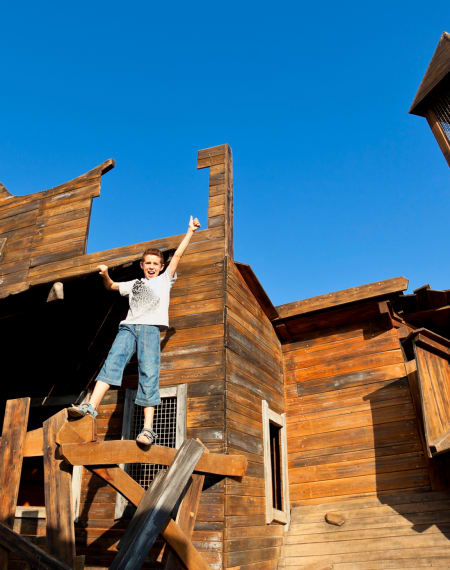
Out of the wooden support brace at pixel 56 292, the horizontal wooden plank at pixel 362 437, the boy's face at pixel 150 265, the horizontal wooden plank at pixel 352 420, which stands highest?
the wooden support brace at pixel 56 292

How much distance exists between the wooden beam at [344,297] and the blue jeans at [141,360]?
4.67 metres

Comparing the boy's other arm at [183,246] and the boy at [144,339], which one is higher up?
the boy's other arm at [183,246]

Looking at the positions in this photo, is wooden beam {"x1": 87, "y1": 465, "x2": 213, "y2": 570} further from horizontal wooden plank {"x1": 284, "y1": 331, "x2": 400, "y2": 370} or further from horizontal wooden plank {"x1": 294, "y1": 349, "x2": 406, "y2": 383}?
horizontal wooden plank {"x1": 284, "y1": 331, "x2": 400, "y2": 370}

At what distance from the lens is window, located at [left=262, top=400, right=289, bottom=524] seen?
282 inches

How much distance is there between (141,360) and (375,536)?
4.59 m

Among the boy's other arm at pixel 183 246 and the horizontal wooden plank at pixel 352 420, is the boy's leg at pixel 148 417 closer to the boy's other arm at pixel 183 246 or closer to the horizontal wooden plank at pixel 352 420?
the boy's other arm at pixel 183 246

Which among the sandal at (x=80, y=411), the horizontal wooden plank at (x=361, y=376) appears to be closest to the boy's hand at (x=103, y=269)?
the sandal at (x=80, y=411)

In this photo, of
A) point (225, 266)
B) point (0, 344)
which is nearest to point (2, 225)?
point (0, 344)

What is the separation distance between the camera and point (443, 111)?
26.1 feet

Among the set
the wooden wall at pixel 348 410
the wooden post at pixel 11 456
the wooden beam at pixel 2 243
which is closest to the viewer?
the wooden post at pixel 11 456

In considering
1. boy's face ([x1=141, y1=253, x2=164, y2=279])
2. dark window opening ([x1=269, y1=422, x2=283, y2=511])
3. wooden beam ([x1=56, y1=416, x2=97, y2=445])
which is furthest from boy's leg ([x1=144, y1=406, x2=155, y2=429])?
dark window opening ([x1=269, y1=422, x2=283, y2=511])

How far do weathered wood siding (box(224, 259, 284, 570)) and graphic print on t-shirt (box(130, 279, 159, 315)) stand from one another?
7.44 ft

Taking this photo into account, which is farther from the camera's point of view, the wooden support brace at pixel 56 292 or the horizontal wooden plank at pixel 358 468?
the horizontal wooden plank at pixel 358 468

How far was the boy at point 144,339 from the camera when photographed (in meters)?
4.18
